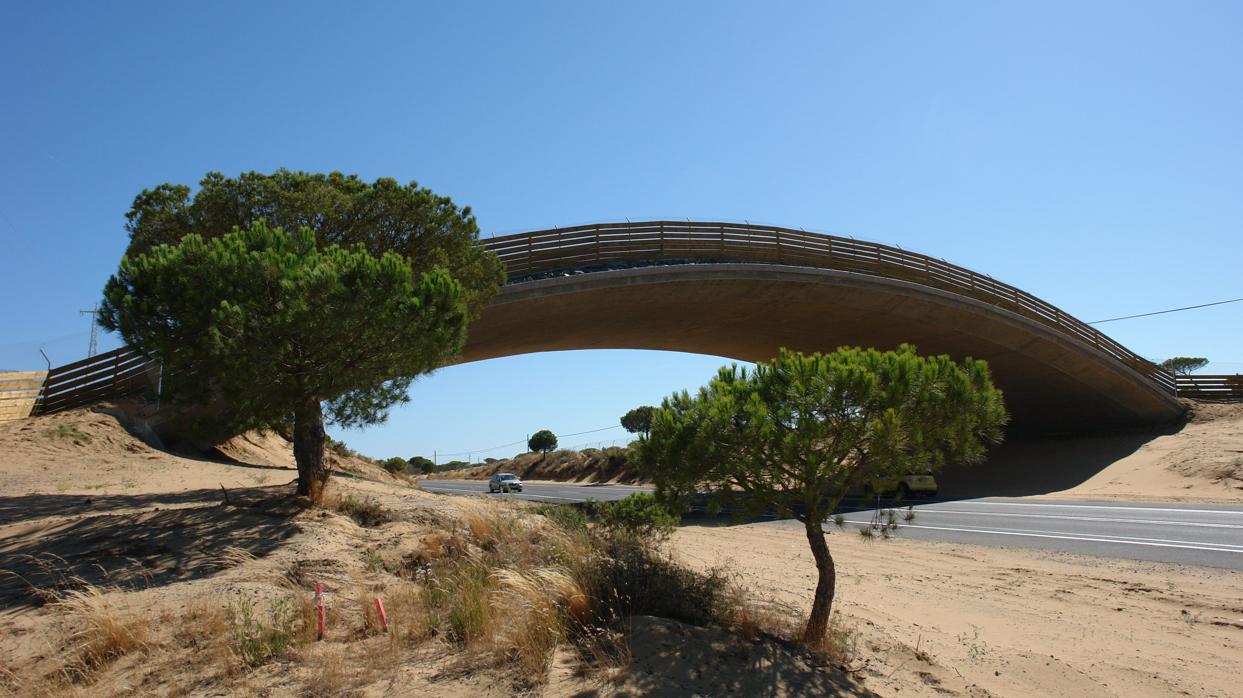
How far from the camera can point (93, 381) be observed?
1802cm

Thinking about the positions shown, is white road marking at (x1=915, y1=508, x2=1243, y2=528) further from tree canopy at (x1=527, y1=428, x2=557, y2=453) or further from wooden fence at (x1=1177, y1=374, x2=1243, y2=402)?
tree canopy at (x1=527, y1=428, x2=557, y2=453)

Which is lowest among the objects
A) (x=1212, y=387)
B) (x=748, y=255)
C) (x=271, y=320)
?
(x=271, y=320)

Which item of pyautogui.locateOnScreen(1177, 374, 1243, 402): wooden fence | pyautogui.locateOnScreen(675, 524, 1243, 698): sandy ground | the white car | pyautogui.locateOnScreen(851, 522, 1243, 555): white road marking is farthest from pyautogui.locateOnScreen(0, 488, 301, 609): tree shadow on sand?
pyautogui.locateOnScreen(1177, 374, 1243, 402): wooden fence

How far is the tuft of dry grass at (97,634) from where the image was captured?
5.41 m

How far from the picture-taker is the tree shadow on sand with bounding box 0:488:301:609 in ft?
23.0

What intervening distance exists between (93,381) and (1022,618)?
2132 centimetres

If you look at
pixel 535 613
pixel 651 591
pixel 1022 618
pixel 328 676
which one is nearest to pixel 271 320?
pixel 328 676

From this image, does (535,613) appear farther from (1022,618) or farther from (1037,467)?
(1037,467)

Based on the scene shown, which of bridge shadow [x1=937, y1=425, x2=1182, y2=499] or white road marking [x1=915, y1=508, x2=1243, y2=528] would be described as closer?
white road marking [x1=915, y1=508, x2=1243, y2=528]

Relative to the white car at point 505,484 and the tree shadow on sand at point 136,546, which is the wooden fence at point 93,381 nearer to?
the tree shadow on sand at point 136,546

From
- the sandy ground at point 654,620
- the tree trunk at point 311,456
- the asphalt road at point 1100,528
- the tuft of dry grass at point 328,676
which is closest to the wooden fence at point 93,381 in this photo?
the sandy ground at point 654,620

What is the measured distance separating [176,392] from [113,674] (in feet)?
17.5

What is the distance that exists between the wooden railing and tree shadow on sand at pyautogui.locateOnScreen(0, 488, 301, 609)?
465 inches

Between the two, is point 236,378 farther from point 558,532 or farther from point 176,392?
point 558,532
